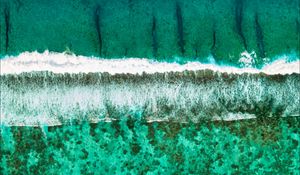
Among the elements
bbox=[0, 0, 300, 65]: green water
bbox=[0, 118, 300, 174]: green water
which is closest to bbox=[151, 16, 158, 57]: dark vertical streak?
bbox=[0, 0, 300, 65]: green water

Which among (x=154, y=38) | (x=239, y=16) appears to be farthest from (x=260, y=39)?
(x=154, y=38)

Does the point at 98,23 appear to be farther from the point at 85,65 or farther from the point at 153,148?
the point at 153,148

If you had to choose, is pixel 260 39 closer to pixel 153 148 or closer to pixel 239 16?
pixel 239 16

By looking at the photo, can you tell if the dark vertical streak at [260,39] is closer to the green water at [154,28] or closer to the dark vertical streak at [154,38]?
the green water at [154,28]

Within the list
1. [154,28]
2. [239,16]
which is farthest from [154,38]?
[239,16]

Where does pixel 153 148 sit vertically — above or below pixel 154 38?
below

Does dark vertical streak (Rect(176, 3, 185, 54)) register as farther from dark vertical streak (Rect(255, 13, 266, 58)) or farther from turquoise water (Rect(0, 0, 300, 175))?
dark vertical streak (Rect(255, 13, 266, 58))

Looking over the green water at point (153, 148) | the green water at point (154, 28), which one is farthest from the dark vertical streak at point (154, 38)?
the green water at point (153, 148)

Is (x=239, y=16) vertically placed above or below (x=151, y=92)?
above
